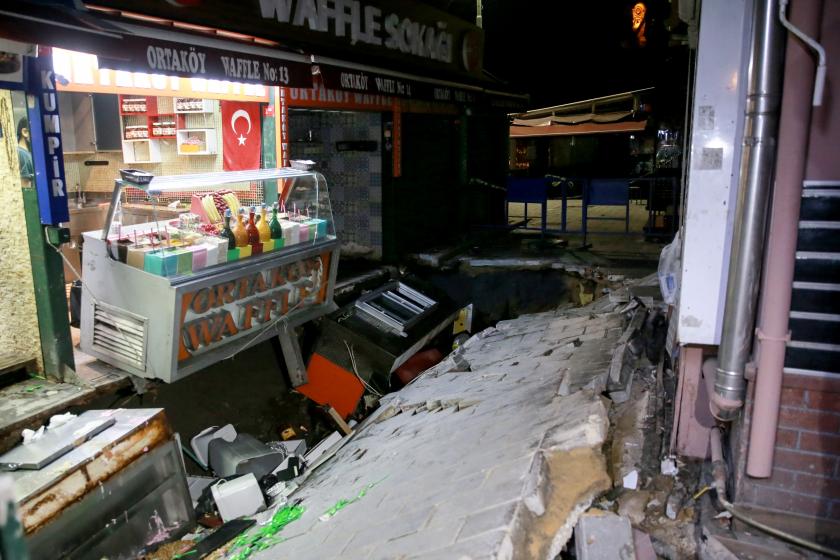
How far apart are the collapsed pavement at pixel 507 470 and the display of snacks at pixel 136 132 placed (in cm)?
539

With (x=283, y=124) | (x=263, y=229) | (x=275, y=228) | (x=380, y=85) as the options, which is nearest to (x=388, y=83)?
(x=380, y=85)

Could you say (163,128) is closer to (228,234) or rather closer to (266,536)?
(228,234)

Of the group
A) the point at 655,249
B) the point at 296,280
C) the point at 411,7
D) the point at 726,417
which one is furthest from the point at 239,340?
the point at 655,249

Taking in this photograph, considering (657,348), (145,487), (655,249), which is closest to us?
(145,487)

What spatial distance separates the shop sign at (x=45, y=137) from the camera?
15.7ft

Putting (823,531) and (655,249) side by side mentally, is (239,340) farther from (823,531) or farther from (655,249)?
(655,249)

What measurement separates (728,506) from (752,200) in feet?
4.99

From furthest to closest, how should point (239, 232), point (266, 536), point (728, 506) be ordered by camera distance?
point (239, 232) < point (266, 536) < point (728, 506)

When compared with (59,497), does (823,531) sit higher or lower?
higher

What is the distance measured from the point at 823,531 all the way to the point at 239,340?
511cm

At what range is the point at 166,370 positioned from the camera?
5340 millimetres

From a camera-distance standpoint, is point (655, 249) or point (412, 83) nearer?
point (412, 83)

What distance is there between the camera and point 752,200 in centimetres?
282

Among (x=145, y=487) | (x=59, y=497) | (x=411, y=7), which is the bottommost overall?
(x=145, y=487)
